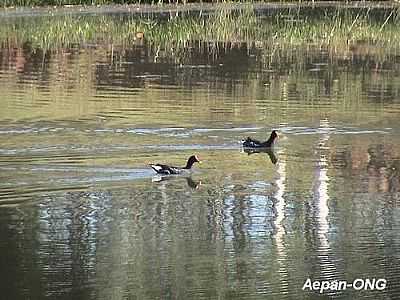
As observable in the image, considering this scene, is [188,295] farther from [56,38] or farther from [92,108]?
[56,38]

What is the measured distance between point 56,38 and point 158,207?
54.3 ft

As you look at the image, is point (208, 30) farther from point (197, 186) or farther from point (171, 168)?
point (197, 186)

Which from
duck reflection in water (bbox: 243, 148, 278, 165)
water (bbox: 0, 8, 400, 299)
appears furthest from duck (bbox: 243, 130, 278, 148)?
water (bbox: 0, 8, 400, 299)

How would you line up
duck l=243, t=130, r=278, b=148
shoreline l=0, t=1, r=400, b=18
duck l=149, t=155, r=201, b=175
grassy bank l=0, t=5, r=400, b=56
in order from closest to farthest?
duck l=149, t=155, r=201, b=175 → duck l=243, t=130, r=278, b=148 → grassy bank l=0, t=5, r=400, b=56 → shoreline l=0, t=1, r=400, b=18

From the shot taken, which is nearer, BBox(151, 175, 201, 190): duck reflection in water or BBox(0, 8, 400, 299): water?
BBox(0, 8, 400, 299): water

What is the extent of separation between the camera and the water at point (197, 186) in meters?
8.02

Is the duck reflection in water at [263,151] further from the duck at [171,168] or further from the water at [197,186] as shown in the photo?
the duck at [171,168]

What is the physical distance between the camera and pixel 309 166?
11.8 meters

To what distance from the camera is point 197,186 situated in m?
10.9

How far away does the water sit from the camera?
802 cm

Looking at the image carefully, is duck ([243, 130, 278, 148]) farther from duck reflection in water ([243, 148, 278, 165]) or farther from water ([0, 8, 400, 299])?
water ([0, 8, 400, 299])

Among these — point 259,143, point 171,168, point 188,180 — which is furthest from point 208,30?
point 188,180

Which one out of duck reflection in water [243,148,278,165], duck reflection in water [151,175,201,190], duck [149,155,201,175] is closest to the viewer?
duck reflection in water [151,175,201,190]

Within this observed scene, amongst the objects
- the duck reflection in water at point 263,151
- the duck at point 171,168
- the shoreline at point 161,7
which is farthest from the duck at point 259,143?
the shoreline at point 161,7
